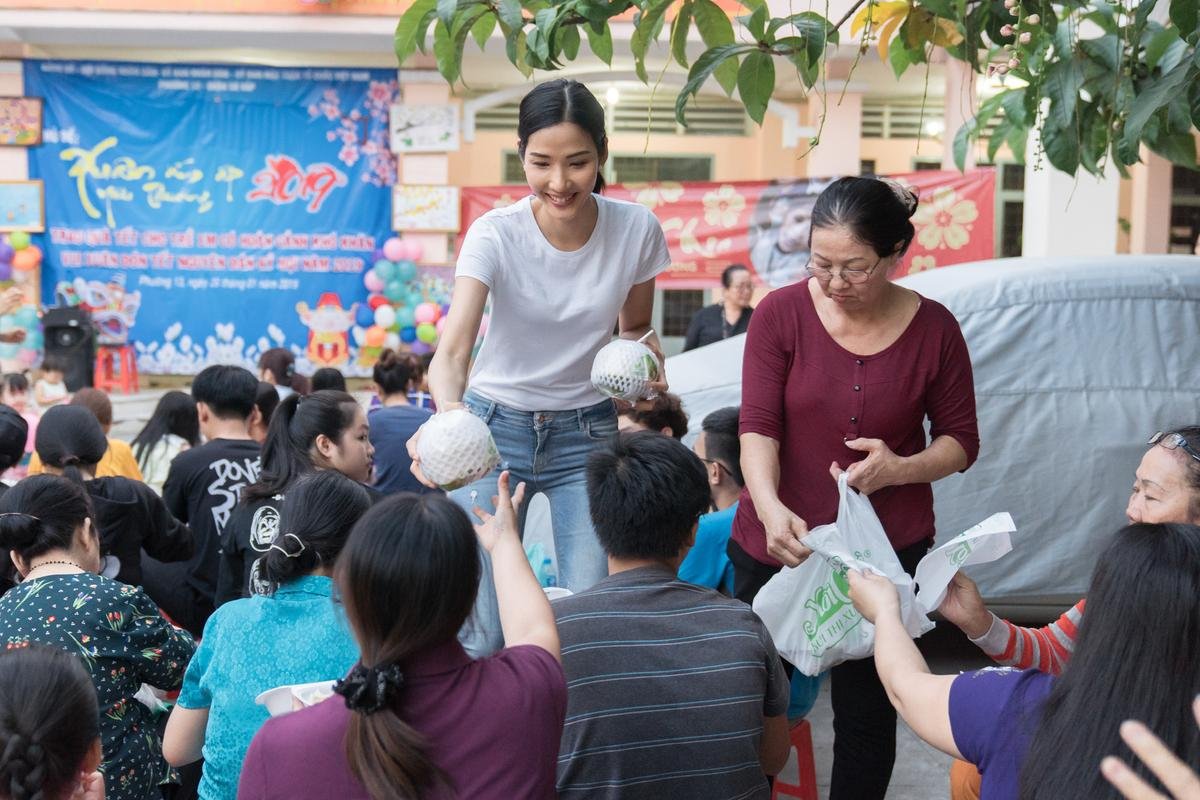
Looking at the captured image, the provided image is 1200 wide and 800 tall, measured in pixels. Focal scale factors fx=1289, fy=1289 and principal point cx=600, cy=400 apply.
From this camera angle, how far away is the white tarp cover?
169 inches

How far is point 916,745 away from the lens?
13.3ft

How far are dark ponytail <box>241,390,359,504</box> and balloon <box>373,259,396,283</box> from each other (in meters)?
7.38

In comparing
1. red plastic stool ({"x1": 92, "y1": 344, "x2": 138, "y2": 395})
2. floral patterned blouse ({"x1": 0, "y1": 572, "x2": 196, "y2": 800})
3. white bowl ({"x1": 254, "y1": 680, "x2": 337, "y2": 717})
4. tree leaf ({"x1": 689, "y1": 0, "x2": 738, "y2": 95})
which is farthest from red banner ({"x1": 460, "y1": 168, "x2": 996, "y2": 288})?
white bowl ({"x1": 254, "y1": 680, "x2": 337, "y2": 717})

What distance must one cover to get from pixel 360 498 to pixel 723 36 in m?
1.22

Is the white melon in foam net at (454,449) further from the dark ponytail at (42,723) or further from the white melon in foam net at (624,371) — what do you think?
the dark ponytail at (42,723)

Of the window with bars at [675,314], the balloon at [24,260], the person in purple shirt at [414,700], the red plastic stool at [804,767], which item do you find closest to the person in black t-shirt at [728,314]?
the window with bars at [675,314]

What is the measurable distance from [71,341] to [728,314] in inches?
219

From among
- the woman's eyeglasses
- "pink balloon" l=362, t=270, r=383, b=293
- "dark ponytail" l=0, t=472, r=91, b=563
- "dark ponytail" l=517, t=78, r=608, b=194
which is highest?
"dark ponytail" l=517, t=78, r=608, b=194

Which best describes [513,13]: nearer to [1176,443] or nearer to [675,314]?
[1176,443]

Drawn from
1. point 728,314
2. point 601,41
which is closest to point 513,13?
point 601,41

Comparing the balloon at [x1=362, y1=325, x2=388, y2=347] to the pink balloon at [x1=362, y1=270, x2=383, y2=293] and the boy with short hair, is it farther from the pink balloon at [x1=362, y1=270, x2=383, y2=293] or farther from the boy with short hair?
the boy with short hair

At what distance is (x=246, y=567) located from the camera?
10.8 feet

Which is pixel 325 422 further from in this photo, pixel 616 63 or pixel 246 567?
pixel 616 63

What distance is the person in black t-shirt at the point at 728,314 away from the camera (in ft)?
24.8
